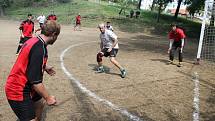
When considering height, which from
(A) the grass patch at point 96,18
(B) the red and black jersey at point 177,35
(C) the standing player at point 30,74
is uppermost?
(C) the standing player at point 30,74

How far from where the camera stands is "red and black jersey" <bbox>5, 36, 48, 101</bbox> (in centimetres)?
407

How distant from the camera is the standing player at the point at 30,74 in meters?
4.09

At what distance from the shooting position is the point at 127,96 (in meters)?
8.86

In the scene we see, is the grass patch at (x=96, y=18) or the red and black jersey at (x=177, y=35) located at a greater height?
the red and black jersey at (x=177, y=35)

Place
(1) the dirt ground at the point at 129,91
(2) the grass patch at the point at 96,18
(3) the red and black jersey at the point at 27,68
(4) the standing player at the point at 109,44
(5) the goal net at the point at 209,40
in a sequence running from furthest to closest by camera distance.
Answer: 1. (2) the grass patch at the point at 96,18
2. (5) the goal net at the point at 209,40
3. (4) the standing player at the point at 109,44
4. (1) the dirt ground at the point at 129,91
5. (3) the red and black jersey at the point at 27,68

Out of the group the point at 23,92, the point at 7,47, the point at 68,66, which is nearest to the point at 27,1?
the point at 7,47

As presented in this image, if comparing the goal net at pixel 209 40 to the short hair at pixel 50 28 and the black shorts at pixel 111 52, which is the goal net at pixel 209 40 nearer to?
the black shorts at pixel 111 52

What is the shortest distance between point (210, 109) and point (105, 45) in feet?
15.1

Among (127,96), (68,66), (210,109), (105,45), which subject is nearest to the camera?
(210,109)

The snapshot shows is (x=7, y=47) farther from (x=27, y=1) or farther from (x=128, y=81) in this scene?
(x=27, y=1)

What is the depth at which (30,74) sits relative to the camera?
4.08 meters

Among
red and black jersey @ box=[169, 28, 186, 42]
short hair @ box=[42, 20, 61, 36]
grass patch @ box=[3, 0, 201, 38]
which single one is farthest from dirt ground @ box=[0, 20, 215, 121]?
grass patch @ box=[3, 0, 201, 38]

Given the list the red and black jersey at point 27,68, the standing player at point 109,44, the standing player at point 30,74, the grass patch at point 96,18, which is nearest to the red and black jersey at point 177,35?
the standing player at point 109,44

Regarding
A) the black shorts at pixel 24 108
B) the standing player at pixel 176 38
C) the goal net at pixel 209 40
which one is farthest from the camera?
the goal net at pixel 209 40
